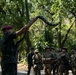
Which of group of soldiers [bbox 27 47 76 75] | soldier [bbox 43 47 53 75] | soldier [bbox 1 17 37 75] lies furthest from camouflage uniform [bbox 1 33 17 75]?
soldier [bbox 43 47 53 75]

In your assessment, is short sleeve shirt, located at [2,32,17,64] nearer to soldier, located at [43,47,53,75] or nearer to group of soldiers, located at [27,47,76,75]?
group of soldiers, located at [27,47,76,75]

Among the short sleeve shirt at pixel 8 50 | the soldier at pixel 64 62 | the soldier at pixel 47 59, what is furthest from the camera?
the soldier at pixel 47 59

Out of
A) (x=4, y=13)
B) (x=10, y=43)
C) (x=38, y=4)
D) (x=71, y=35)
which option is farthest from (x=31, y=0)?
(x=10, y=43)

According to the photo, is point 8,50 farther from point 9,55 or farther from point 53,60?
point 53,60

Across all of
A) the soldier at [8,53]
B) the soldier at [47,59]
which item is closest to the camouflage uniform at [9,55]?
the soldier at [8,53]

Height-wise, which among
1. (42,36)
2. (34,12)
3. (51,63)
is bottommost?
(51,63)

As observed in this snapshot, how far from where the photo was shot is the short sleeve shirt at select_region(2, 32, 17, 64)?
6411mm

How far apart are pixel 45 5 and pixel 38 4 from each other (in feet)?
3.81

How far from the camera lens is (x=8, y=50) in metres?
6.43

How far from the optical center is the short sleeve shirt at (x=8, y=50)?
252 inches

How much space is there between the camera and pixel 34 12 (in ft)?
136

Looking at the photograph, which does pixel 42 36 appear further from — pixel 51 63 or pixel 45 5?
pixel 51 63

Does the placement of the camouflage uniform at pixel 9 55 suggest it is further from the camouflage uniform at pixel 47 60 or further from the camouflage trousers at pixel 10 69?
the camouflage uniform at pixel 47 60

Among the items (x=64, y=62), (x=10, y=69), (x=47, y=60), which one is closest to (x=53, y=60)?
(x=47, y=60)
